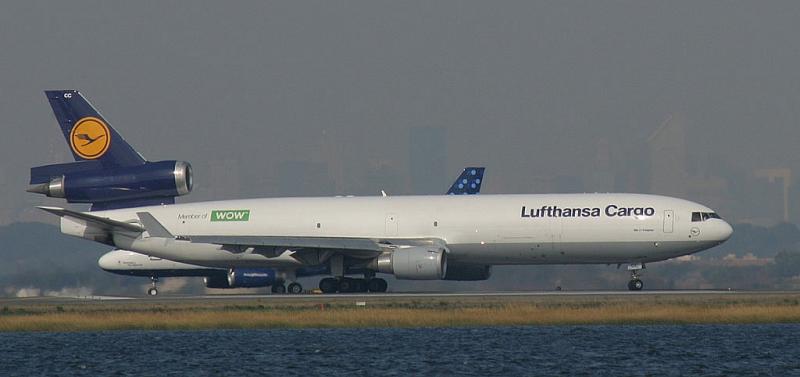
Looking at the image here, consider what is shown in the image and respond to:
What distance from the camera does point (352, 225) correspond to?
76.6 m

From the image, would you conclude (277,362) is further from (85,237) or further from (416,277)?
(85,237)

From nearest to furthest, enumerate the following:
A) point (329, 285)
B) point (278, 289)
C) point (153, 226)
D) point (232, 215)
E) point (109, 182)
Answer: point (153, 226), point (329, 285), point (232, 215), point (109, 182), point (278, 289)

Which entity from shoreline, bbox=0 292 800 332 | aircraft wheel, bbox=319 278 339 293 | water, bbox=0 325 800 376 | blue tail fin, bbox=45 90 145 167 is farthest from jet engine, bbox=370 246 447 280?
blue tail fin, bbox=45 90 145 167

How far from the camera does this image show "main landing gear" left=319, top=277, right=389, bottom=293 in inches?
2992

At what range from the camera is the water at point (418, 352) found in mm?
42188

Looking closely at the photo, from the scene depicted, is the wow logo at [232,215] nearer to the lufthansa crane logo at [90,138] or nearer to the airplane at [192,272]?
the airplane at [192,272]

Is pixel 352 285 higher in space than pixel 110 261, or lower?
lower

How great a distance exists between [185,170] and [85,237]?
6586mm

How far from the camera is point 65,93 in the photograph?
8119 centimetres

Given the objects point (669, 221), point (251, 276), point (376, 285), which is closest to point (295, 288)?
point (251, 276)

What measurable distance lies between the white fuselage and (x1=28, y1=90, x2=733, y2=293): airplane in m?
0.05

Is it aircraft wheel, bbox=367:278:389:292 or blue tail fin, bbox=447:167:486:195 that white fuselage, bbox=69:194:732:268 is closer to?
aircraft wheel, bbox=367:278:389:292

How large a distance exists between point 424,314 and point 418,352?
10356 millimetres

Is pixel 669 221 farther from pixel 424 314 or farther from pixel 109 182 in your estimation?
pixel 109 182
